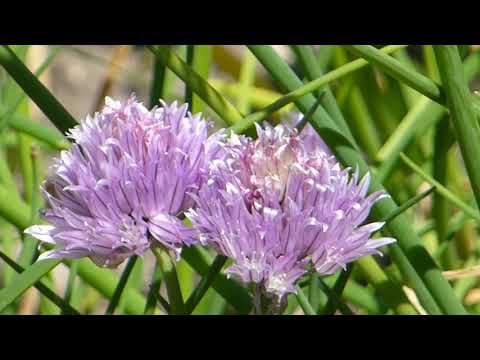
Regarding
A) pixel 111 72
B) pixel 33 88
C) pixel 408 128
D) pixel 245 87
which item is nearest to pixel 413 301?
pixel 408 128

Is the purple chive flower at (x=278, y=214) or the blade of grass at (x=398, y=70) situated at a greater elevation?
the blade of grass at (x=398, y=70)

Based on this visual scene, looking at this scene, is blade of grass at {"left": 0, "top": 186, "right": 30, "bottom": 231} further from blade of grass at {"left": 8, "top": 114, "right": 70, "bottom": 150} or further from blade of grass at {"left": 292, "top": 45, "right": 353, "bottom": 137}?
blade of grass at {"left": 292, "top": 45, "right": 353, "bottom": 137}

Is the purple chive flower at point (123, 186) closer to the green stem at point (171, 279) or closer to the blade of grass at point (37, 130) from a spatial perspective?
the green stem at point (171, 279)

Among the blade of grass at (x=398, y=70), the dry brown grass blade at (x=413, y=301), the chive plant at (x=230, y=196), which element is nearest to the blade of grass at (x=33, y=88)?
the chive plant at (x=230, y=196)

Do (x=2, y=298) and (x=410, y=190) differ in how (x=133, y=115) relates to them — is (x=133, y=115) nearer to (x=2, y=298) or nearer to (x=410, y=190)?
(x=2, y=298)

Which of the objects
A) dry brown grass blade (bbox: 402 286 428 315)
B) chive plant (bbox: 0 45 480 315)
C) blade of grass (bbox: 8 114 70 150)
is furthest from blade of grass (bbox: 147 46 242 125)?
dry brown grass blade (bbox: 402 286 428 315)

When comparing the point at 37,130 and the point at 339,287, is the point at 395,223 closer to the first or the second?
the point at 339,287
